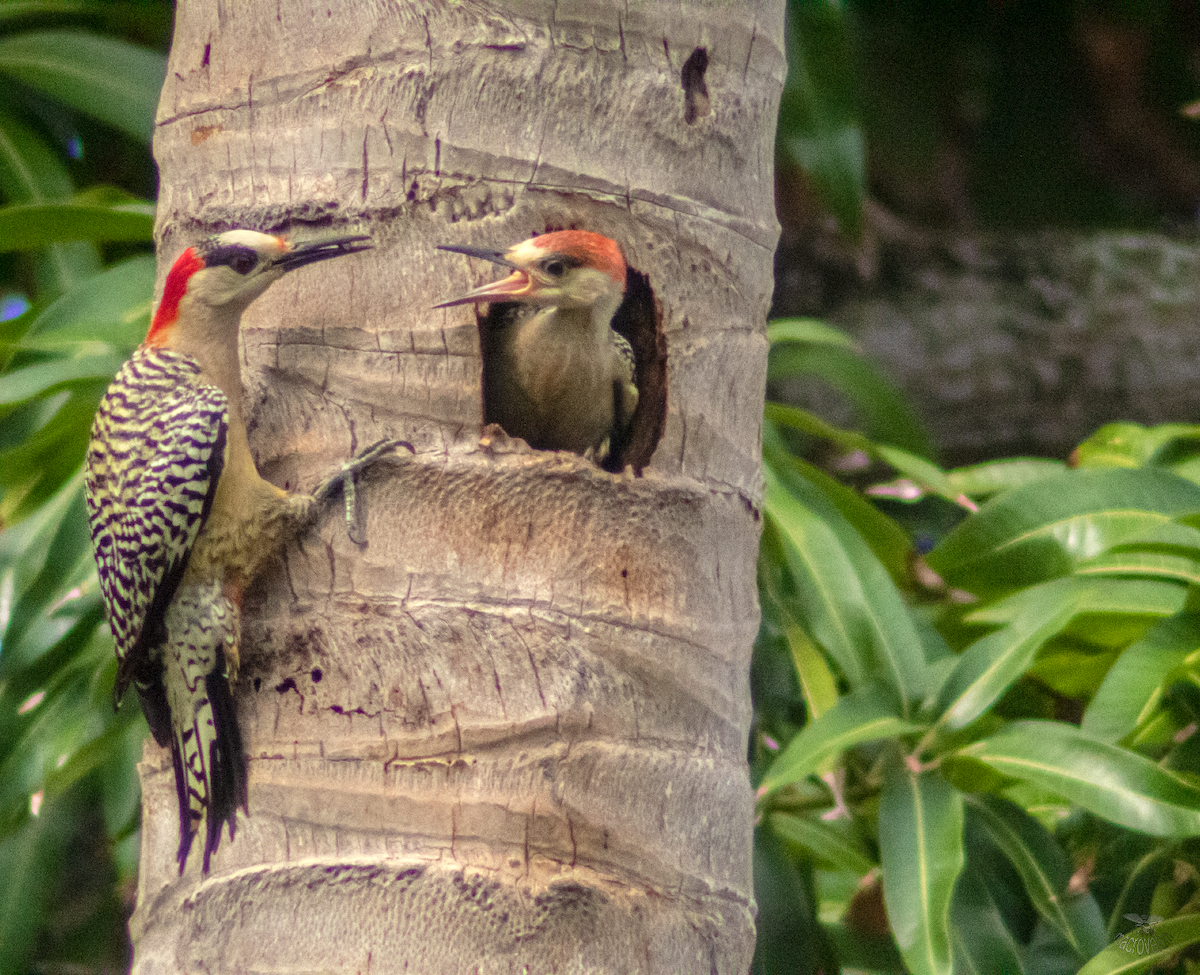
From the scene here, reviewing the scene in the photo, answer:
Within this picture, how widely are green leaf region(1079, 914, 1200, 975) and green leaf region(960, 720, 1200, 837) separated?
0.65 feet

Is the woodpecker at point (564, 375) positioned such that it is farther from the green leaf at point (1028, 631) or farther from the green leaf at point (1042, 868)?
the green leaf at point (1042, 868)

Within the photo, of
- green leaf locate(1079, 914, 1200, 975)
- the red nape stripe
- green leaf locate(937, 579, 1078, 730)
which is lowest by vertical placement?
green leaf locate(1079, 914, 1200, 975)

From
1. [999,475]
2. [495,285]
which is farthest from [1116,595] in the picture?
[495,285]

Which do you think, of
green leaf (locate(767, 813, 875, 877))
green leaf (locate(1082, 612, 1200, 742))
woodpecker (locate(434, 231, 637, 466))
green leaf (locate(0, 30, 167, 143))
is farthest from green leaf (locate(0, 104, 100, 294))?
green leaf (locate(1082, 612, 1200, 742))

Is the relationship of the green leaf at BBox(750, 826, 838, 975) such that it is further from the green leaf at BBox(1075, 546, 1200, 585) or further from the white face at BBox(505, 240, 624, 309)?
the white face at BBox(505, 240, 624, 309)

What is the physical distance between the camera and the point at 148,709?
154 centimetres

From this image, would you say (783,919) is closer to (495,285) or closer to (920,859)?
(920,859)

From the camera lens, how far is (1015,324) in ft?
13.8

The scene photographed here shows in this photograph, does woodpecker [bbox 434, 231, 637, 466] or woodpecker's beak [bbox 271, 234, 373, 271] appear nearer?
woodpecker's beak [bbox 271, 234, 373, 271]

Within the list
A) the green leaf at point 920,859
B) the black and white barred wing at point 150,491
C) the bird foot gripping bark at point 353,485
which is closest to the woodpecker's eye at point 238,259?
the black and white barred wing at point 150,491

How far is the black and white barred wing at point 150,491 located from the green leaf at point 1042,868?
151cm

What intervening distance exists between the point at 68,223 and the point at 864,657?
5.82ft

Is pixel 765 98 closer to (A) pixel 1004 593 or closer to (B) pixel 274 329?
(B) pixel 274 329

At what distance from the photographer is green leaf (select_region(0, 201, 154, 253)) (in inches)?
103
